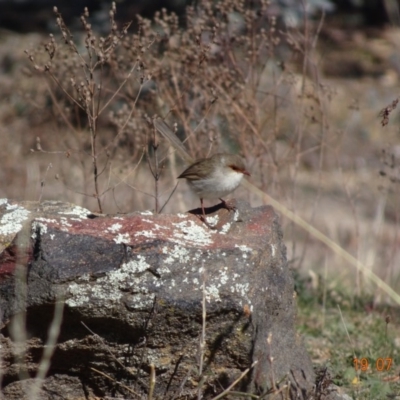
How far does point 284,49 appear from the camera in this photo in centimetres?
1308

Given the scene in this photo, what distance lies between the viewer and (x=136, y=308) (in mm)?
3865

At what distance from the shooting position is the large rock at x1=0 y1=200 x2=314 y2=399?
3857 mm

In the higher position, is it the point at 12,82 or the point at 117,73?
the point at 117,73

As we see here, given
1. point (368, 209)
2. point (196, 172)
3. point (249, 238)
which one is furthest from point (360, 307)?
point (368, 209)

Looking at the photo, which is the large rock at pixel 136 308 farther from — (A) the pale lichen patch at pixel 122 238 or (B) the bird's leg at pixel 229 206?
(B) the bird's leg at pixel 229 206

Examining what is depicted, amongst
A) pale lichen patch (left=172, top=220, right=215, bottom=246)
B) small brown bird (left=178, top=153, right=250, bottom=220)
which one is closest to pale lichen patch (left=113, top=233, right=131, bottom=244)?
pale lichen patch (left=172, top=220, right=215, bottom=246)

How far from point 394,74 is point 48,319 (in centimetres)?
1375

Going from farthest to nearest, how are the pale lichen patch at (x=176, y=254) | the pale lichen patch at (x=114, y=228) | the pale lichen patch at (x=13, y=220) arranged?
1. the pale lichen patch at (x=13, y=220)
2. the pale lichen patch at (x=114, y=228)
3. the pale lichen patch at (x=176, y=254)

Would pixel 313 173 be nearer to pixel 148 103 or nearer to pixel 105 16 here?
pixel 105 16

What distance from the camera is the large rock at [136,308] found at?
3857mm

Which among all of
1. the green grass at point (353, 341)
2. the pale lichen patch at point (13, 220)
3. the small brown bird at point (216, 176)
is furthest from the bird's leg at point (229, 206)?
the pale lichen patch at point (13, 220)

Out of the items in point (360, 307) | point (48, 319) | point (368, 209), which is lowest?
point (368, 209)

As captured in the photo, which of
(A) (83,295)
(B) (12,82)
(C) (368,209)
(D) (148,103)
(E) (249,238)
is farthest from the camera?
(B) (12,82)

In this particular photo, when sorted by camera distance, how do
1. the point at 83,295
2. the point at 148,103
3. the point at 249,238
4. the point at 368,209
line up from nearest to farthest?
1. the point at 83,295
2. the point at 249,238
3. the point at 148,103
4. the point at 368,209
